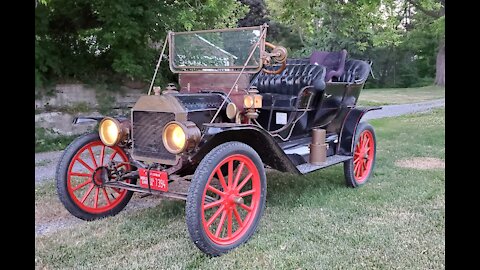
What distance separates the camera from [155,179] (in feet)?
10.6

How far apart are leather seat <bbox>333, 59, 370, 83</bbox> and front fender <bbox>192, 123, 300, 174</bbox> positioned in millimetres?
1713

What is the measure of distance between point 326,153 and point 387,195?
2.35 feet

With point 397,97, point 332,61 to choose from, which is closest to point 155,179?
point 332,61

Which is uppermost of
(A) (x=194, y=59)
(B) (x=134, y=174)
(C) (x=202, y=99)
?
(A) (x=194, y=59)

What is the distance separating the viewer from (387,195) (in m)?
4.41

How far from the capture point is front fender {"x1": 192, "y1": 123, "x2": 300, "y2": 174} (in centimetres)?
313

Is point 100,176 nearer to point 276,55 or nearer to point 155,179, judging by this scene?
point 155,179

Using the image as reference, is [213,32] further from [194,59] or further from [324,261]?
[324,261]

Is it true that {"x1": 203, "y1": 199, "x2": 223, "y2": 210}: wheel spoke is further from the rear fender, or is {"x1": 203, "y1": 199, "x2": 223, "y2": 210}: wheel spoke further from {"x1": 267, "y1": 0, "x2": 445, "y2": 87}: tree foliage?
{"x1": 267, "y1": 0, "x2": 445, "y2": 87}: tree foliage

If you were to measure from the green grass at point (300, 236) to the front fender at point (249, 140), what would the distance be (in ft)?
1.52
